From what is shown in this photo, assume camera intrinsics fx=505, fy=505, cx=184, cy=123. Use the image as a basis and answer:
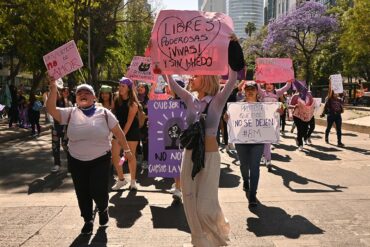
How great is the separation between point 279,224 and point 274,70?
224 inches

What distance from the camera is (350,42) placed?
115ft

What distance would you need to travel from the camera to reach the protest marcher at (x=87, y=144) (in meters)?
5.38

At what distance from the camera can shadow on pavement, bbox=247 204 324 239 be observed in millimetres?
5477

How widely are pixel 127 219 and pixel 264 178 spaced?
3457mm

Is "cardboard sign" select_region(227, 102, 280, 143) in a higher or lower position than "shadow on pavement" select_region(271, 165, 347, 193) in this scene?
higher

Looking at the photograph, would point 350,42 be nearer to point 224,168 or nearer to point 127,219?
point 224,168

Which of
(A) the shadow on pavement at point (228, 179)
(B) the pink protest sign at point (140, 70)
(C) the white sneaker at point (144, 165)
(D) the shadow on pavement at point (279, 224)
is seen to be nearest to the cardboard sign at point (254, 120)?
(A) the shadow on pavement at point (228, 179)

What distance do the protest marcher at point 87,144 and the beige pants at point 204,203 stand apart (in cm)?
143

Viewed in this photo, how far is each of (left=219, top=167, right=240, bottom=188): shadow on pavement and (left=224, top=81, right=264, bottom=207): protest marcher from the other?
0.53 m

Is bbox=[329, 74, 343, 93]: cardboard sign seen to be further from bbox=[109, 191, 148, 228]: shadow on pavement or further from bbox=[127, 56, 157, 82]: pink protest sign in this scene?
bbox=[109, 191, 148, 228]: shadow on pavement

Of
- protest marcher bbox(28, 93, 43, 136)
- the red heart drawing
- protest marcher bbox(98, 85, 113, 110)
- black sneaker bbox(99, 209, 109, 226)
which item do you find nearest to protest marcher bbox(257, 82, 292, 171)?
protest marcher bbox(98, 85, 113, 110)

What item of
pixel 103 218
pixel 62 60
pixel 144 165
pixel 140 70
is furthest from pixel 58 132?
pixel 103 218

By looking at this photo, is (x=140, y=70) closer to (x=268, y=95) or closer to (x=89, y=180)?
(x=268, y=95)

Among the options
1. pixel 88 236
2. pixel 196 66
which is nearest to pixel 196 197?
pixel 196 66
